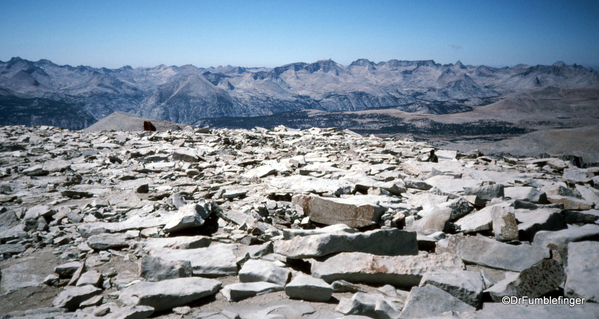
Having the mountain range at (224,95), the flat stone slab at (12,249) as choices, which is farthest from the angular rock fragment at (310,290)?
the mountain range at (224,95)

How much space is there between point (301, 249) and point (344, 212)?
3.22 feet

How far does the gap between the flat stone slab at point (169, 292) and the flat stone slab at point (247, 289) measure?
13 centimetres

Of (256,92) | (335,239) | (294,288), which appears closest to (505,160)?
(335,239)

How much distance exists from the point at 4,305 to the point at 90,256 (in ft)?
2.36

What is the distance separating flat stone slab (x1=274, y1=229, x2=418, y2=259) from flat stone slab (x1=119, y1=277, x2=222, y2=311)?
0.72m

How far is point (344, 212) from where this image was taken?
11.4ft

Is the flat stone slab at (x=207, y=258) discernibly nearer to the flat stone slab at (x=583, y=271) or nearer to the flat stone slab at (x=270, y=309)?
the flat stone slab at (x=270, y=309)

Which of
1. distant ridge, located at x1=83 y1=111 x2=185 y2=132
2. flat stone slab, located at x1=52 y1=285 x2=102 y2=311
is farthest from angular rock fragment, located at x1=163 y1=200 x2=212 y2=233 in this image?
distant ridge, located at x1=83 y1=111 x2=185 y2=132

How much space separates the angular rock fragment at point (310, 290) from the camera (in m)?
2.16

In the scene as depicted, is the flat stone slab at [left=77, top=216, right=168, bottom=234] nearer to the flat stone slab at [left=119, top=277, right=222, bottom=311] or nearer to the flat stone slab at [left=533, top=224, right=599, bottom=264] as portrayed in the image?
the flat stone slab at [left=119, top=277, right=222, bottom=311]

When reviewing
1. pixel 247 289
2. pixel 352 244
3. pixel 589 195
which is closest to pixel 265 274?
pixel 247 289

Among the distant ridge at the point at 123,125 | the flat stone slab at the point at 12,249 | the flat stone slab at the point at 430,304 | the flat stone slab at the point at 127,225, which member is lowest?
the flat stone slab at the point at 12,249

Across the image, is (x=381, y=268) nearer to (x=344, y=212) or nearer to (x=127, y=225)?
(x=344, y=212)

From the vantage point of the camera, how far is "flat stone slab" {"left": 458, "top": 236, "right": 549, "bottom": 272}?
2525mm
